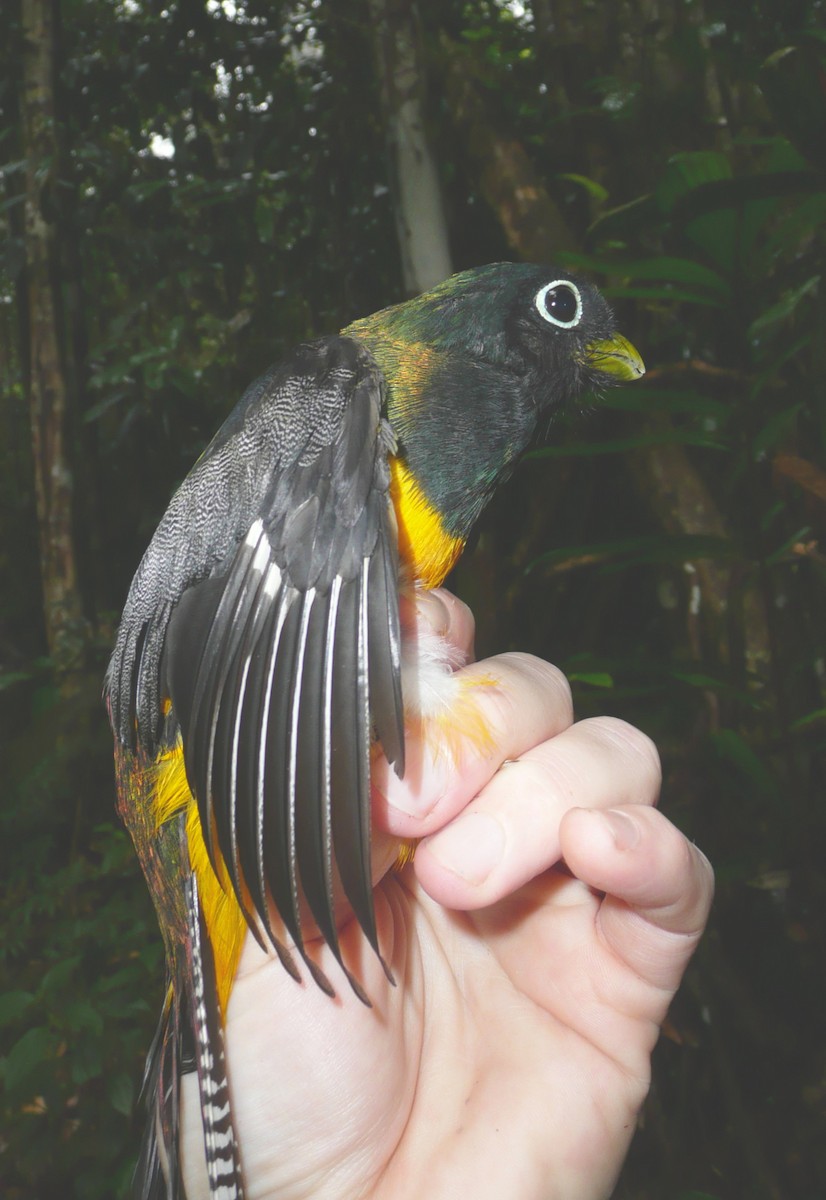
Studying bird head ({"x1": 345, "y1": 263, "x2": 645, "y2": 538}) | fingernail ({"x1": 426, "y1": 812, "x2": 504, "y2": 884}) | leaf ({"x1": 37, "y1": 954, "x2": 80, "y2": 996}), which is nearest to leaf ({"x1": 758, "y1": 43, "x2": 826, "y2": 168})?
bird head ({"x1": 345, "y1": 263, "x2": 645, "y2": 538})

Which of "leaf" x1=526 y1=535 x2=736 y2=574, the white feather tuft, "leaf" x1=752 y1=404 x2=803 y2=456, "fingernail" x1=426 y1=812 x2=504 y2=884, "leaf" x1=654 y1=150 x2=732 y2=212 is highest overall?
"leaf" x1=654 y1=150 x2=732 y2=212

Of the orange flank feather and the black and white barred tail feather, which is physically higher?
the orange flank feather

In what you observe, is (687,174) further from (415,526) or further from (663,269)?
(415,526)

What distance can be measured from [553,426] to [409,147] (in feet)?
5.30

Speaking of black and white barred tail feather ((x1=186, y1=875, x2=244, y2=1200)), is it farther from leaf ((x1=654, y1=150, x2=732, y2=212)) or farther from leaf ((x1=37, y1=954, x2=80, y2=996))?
leaf ((x1=654, y1=150, x2=732, y2=212))

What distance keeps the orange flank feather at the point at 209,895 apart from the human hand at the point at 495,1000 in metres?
0.04

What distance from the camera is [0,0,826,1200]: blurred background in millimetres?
2457

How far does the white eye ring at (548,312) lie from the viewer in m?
2.09

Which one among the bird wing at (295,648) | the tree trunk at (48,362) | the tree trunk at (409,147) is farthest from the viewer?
the tree trunk at (48,362)

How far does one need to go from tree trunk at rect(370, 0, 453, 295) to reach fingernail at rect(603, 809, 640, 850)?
236 centimetres

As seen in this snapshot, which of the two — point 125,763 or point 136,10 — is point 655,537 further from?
point 136,10

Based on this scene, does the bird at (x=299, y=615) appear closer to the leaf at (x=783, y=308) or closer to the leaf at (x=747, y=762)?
the leaf at (x=783, y=308)

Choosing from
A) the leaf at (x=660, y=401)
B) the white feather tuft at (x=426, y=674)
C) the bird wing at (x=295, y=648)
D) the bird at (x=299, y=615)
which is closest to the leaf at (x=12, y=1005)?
the bird at (x=299, y=615)

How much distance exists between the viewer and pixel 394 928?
1765 millimetres
